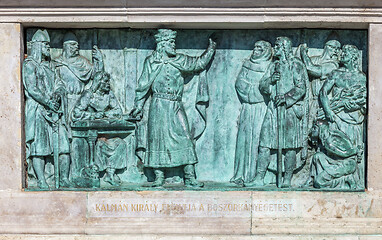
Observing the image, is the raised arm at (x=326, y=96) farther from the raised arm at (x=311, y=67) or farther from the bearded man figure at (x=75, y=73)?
the bearded man figure at (x=75, y=73)

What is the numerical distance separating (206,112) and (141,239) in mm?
1947

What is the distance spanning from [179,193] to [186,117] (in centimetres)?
104

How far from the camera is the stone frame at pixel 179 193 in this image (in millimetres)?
10984

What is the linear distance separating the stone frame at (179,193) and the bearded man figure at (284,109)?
37cm

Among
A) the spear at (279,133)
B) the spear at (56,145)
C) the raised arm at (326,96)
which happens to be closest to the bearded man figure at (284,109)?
the spear at (279,133)

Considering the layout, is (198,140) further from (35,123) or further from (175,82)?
(35,123)

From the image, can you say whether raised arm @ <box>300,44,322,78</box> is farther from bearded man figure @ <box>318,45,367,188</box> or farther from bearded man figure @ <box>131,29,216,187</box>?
bearded man figure @ <box>131,29,216,187</box>

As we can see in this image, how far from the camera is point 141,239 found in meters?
11.1

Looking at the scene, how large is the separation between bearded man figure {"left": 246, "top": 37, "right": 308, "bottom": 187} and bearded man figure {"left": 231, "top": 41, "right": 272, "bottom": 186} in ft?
0.30

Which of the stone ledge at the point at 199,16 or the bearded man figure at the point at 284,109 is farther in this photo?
the bearded man figure at the point at 284,109

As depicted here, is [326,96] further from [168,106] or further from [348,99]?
[168,106]

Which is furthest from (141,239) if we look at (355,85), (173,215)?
(355,85)

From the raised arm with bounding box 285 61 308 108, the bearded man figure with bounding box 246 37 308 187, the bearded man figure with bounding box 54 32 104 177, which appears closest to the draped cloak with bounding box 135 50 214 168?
the bearded man figure with bounding box 54 32 104 177

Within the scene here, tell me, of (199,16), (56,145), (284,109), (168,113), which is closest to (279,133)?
(284,109)
